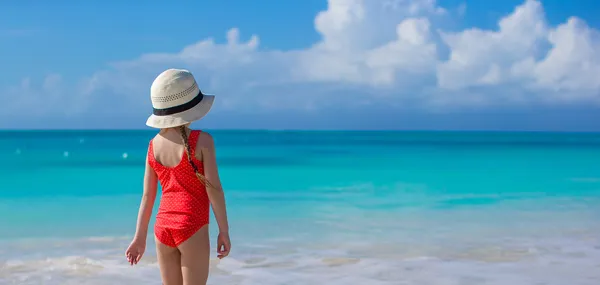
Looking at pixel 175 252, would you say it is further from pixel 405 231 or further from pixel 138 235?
pixel 405 231

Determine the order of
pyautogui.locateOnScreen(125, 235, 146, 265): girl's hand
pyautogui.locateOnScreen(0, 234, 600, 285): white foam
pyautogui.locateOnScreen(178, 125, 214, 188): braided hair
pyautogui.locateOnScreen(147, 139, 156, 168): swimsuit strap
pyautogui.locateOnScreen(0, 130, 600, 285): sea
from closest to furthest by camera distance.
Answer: pyautogui.locateOnScreen(178, 125, 214, 188): braided hair < pyautogui.locateOnScreen(147, 139, 156, 168): swimsuit strap < pyautogui.locateOnScreen(125, 235, 146, 265): girl's hand < pyautogui.locateOnScreen(0, 234, 600, 285): white foam < pyautogui.locateOnScreen(0, 130, 600, 285): sea

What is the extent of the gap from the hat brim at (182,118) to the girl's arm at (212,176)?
0.08 meters

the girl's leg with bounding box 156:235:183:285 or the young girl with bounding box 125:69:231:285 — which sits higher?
the young girl with bounding box 125:69:231:285

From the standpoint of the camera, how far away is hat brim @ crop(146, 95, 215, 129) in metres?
2.92

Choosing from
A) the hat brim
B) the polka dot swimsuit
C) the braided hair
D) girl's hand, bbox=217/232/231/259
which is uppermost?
the hat brim

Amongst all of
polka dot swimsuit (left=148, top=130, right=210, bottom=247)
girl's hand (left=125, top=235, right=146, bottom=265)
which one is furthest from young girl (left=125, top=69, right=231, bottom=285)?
girl's hand (left=125, top=235, right=146, bottom=265)

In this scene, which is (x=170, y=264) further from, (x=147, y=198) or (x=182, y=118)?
(x=182, y=118)

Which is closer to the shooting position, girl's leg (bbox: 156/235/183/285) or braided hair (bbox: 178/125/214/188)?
braided hair (bbox: 178/125/214/188)

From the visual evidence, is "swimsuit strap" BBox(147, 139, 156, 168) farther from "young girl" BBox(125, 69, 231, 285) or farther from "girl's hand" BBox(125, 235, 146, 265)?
"girl's hand" BBox(125, 235, 146, 265)

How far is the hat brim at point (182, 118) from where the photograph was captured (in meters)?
2.92

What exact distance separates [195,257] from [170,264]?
14cm

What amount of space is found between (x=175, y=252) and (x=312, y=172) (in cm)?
2060

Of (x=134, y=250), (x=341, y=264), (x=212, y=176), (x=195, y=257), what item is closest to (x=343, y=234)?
(x=341, y=264)

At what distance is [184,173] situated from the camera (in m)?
2.94
